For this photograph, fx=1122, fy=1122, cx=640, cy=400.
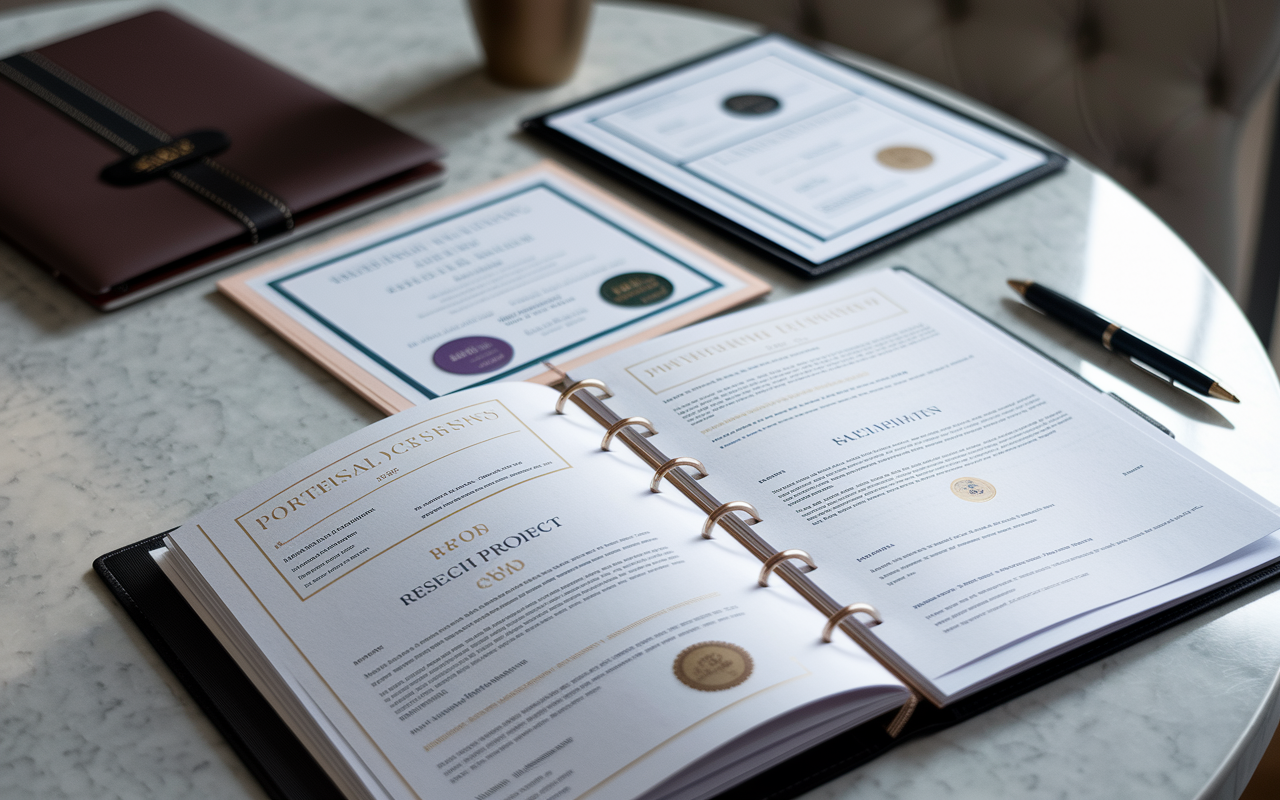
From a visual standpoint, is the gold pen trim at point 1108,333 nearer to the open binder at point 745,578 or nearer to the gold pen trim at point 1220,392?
the gold pen trim at point 1220,392

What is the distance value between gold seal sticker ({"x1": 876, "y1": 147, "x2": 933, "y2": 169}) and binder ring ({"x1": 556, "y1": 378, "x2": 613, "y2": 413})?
42 centimetres

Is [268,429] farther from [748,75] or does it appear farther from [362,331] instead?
[748,75]

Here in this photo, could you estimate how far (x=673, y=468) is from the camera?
2.02ft

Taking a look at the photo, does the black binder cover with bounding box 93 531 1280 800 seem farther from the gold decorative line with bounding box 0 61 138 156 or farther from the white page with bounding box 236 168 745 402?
the gold decorative line with bounding box 0 61 138 156

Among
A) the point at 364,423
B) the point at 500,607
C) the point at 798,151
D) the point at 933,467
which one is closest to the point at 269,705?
the point at 500,607

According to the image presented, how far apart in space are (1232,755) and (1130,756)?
0.05 metres

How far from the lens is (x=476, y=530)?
55cm

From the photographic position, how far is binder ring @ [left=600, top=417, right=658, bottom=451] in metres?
0.62

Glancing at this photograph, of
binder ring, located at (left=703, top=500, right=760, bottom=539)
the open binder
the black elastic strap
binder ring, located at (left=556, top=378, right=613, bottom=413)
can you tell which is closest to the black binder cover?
the open binder

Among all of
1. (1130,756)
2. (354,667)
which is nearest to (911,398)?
(1130,756)

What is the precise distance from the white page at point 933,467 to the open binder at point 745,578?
0.04 ft

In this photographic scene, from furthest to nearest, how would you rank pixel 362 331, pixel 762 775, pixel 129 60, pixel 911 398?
1. pixel 129 60
2. pixel 362 331
3. pixel 911 398
4. pixel 762 775

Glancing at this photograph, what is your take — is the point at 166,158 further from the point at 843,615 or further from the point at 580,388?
the point at 843,615

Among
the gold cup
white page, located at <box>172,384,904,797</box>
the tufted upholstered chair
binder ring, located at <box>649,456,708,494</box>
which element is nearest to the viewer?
white page, located at <box>172,384,904,797</box>
